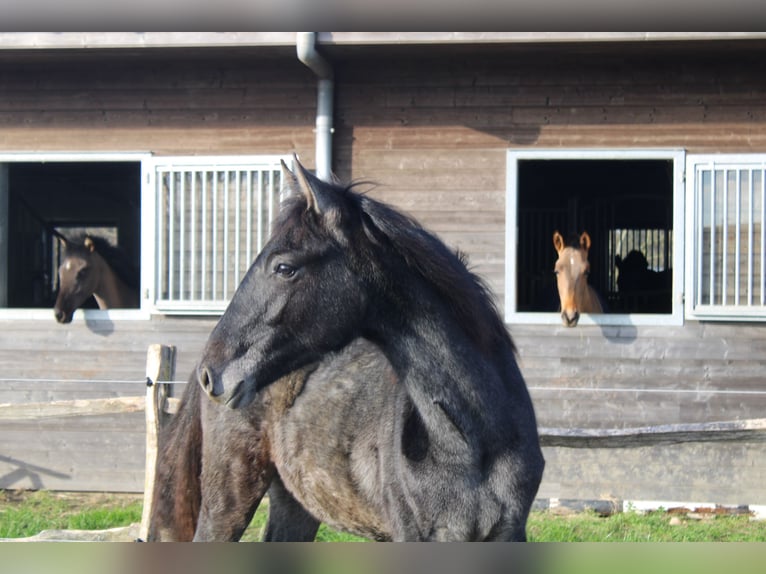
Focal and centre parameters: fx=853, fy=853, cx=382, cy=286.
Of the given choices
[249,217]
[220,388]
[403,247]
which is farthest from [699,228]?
[220,388]

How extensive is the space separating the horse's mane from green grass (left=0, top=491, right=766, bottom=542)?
7.34ft

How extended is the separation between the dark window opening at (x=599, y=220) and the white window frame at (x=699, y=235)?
258 cm

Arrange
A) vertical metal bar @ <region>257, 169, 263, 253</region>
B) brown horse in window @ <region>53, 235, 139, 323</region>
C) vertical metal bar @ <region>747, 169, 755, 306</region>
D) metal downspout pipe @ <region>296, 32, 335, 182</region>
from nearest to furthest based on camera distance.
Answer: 1. vertical metal bar @ <region>747, 169, 755, 306</region>
2. metal downspout pipe @ <region>296, 32, 335, 182</region>
3. vertical metal bar @ <region>257, 169, 263, 253</region>
4. brown horse in window @ <region>53, 235, 139, 323</region>

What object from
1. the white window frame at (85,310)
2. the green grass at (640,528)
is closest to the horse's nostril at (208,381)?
the green grass at (640,528)

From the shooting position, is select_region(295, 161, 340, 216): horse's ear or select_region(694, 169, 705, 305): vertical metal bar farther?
select_region(694, 169, 705, 305): vertical metal bar

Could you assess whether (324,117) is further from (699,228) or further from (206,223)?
(699,228)

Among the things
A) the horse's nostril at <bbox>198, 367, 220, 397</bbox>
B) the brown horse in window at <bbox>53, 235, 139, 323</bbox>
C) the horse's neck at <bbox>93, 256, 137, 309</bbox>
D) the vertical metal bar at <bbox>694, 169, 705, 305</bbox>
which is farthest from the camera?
the horse's neck at <bbox>93, 256, 137, 309</bbox>

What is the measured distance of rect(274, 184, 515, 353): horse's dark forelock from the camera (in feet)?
8.90

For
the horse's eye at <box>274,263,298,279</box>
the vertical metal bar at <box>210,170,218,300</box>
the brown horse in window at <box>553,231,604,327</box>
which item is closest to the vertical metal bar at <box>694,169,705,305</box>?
the brown horse in window at <box>553,231,604,327</box>

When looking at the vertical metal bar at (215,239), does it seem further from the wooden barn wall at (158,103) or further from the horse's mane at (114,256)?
the horse's mane at (114,256)

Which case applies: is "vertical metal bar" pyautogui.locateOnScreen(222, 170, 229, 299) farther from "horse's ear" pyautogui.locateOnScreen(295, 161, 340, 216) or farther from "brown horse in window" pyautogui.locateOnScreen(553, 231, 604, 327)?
"horse's ear" pyautogui.locateOnScreen(295, 161, 340, 216)

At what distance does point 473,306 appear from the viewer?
2.81m
